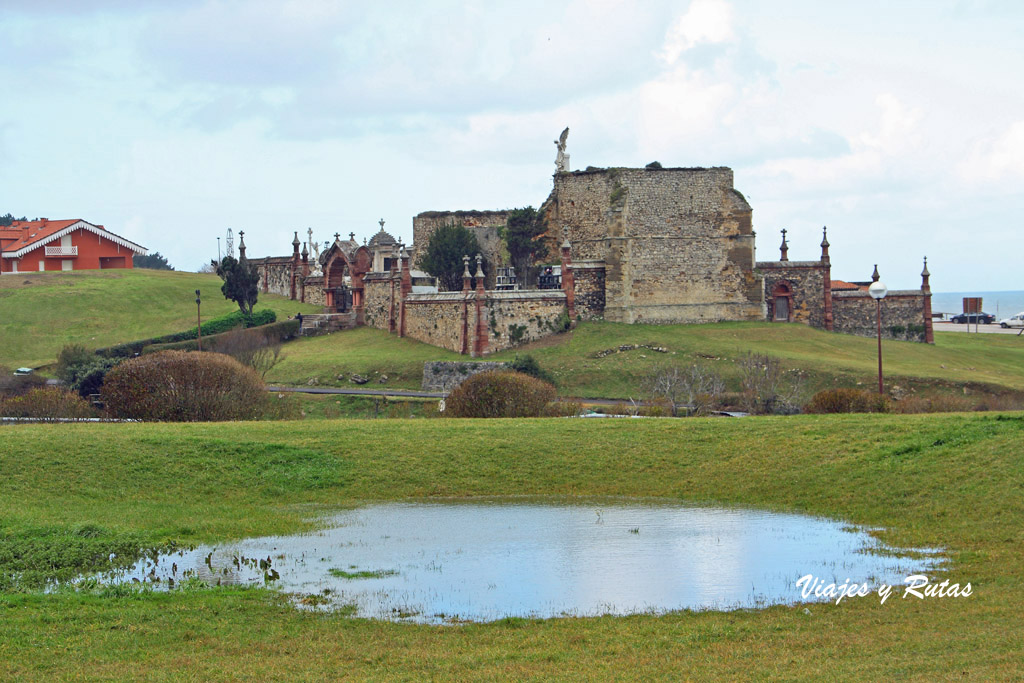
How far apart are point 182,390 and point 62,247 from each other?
4633 cm

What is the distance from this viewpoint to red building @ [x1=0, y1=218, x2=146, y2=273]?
71.8m

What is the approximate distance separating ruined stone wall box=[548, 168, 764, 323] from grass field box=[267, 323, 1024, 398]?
169cm

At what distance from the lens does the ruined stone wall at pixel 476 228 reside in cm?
5812

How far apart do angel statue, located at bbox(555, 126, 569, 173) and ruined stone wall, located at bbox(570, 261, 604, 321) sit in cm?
658

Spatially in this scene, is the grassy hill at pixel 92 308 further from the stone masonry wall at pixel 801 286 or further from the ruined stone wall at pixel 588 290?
the stone masonry wall at pixel 801 286

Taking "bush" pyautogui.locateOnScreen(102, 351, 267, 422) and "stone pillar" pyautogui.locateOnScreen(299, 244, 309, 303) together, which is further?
Result: "stone pillar" pyautogui.locateOnScreen(299, 244, 309, 303)

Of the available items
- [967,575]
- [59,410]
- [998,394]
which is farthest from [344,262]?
[967,575]

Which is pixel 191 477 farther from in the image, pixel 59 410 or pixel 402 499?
pixel 59 410

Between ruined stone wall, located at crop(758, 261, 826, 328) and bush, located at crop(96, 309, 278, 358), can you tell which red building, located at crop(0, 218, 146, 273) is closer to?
bush, located at crop(96, 309, 278, 358)

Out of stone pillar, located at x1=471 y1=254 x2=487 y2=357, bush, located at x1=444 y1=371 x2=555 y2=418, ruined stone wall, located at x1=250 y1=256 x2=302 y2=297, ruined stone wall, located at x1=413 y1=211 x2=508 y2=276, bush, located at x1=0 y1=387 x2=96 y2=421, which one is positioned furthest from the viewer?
ruined stone wall, located at x1=250 y1=256 x2=302 y2=297

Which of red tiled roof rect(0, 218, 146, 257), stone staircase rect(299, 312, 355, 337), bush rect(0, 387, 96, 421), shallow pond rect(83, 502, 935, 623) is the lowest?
shallow pond rect(83, 502, 935, 623)

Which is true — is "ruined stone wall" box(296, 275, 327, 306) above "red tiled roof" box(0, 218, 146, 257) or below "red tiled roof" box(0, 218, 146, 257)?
below

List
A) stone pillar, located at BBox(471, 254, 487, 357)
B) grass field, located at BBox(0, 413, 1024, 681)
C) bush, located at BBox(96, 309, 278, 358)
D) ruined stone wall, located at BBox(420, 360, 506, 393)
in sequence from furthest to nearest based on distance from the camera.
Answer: bush, located at BBox(96, 309, 278, 358) → stone pillar, located at BBox(471, 254, 487, 357) → ruined stone wall, located at BBox(420, 360, 506, 393) → grass field, located at BBox(0, 413, 1024, 681)

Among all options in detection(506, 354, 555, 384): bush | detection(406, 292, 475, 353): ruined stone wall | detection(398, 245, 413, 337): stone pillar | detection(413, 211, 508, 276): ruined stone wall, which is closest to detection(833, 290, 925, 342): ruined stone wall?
detection(413, 211, 508, 276): ruined stone wall
